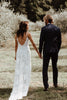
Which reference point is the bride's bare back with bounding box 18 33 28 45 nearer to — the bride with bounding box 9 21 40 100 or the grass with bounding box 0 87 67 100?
the bride with bounding box 9 21 40 100

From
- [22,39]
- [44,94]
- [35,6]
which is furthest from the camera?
[35,6]

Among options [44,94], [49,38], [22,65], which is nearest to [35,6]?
[49,38]

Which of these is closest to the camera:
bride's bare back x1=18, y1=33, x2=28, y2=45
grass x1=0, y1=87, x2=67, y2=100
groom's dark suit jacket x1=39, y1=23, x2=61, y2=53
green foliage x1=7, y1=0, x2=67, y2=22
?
grass x1=0, y1=87, x2=67, y2=100

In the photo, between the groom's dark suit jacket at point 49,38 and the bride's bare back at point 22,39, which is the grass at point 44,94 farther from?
the bride's bare back at point 22,39

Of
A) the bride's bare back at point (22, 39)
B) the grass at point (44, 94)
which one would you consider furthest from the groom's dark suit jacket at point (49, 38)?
the grass at point (44, 94)

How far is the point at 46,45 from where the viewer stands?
8.06m

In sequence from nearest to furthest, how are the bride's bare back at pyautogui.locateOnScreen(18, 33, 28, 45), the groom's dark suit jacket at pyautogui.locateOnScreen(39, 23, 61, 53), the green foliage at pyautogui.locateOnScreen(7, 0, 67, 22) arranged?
the bride's bare back at pyautogui.locateOnScreen(18, 33, 28, 45)
the groom's dark suit jacket at pyautogui.locateOnScreen(39, 23, 61, 53)
the green foliage at pyautogui.locateOnScreen(7, 0, 67, 22)

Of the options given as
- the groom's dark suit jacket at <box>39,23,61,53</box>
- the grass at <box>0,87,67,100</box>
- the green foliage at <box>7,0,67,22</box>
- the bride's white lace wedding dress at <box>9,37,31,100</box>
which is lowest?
the green foliage at <box>7,0,67,22</box>

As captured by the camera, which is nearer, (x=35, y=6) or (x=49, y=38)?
(x=49, y=38)

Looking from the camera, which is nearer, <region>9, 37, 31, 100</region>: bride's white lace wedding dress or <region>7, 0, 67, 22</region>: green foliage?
<region>9, 37, 31, 100</region>: bride's white lace wedding dress

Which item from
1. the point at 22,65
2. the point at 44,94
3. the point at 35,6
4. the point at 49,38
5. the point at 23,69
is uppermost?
the point at 49,38

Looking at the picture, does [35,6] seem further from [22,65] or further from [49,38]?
[22,65]

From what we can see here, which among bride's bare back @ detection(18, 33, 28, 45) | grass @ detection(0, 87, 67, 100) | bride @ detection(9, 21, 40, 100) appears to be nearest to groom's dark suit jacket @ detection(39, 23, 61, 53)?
bride @ detection(9, 21, 40, 100)

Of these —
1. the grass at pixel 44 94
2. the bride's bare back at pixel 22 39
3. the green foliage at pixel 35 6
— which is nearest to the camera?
the grass at pixel 44 94
